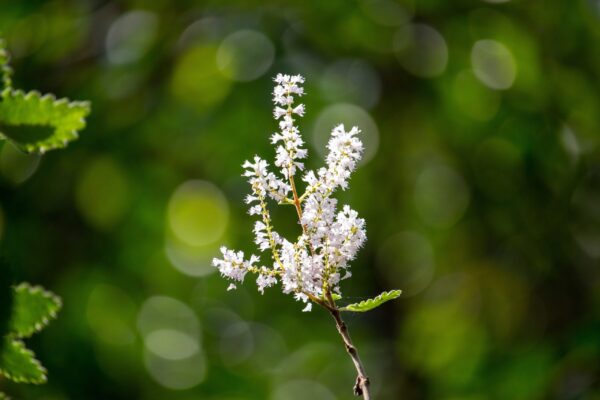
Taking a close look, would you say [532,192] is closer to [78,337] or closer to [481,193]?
[481,193]

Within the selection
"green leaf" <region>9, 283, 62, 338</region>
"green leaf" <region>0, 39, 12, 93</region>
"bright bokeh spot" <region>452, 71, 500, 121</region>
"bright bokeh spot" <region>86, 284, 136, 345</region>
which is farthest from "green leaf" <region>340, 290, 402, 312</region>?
"bright bokeh spot" <region>452, 71, 500, 121</region>

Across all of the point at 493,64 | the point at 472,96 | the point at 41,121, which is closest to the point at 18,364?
the point at 41,121

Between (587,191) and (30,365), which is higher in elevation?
(30,365)

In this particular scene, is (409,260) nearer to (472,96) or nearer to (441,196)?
(441,196)

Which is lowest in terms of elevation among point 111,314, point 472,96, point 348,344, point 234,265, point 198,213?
point 111,314

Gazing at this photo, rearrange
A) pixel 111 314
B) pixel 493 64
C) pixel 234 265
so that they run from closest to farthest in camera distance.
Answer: pixel 234 265, pixel 111 314, pixel 493 64

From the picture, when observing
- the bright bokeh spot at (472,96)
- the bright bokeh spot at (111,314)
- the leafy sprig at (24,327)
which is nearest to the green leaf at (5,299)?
the leafy sprig at (24,327)

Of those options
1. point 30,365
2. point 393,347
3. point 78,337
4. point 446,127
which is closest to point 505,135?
point 446,127

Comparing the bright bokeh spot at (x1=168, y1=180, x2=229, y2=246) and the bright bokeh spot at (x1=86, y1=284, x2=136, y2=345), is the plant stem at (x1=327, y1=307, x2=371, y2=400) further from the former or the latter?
the bright bokeh spot at (x1=168, y1=180, x2=229, y2=246)
